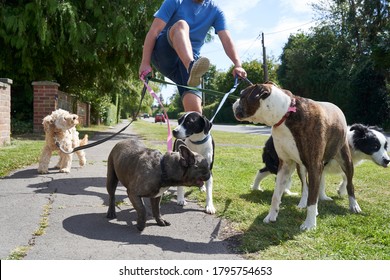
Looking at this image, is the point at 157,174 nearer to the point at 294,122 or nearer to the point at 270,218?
the point at 270,218

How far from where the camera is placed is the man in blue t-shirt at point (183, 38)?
4730 millimetres

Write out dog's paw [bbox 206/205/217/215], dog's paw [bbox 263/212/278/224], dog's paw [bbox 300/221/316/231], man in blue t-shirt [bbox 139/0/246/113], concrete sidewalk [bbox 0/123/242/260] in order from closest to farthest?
concrete sidewalk [bbox 0/123/242/260], dog's paw [bbox 300/221/316/231], dog's paw [bbox 263/212/278/224], dog's paw [bbox 206/205/217/215], man in blue t-shirt [bbox 139/0/246/113]

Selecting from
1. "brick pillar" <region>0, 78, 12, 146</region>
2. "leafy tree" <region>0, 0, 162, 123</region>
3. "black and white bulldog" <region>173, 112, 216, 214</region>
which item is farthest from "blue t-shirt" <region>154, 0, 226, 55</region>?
"leafy tree" <region>0, 0, 162, 123</region>

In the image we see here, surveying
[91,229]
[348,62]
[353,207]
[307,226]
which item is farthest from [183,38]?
[348,62]

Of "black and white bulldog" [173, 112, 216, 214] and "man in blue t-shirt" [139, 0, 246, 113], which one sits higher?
"man in blue t-shirt" [139, 0, 246, 113]

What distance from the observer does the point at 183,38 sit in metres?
4.62

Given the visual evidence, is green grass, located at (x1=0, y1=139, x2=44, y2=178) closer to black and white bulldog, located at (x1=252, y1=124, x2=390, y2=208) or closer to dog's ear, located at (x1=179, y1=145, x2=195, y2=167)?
dog's ear, located at (x1=179, y1=145, x2=195, y2=167)

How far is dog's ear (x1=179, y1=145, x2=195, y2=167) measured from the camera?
3795 mm

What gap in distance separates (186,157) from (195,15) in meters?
2.19

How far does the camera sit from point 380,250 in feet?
11.0

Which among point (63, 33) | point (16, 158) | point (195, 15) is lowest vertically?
point (16, 158)

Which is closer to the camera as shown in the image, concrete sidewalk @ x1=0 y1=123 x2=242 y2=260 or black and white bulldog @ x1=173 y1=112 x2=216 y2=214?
concrete sidewalk @ x1=0 y1=123 x2=242 y2=260

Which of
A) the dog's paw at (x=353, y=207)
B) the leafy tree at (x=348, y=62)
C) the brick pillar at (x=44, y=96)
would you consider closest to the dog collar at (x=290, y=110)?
the dog's paw at (x=353, y=207)
